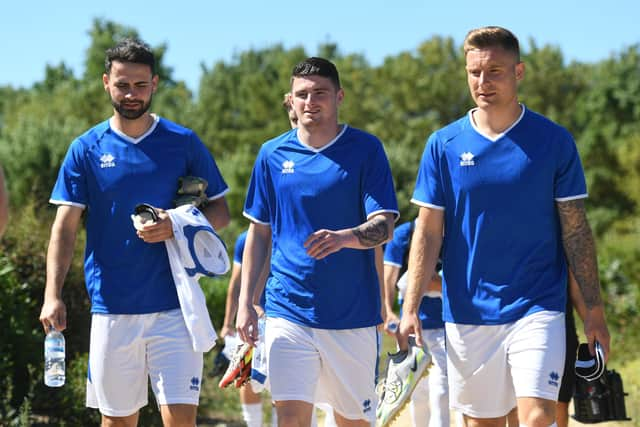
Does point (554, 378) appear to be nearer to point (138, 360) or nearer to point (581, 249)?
point (581, 249)

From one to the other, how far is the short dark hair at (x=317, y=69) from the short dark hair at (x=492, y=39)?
35.7 inches

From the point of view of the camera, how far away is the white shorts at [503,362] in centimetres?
525

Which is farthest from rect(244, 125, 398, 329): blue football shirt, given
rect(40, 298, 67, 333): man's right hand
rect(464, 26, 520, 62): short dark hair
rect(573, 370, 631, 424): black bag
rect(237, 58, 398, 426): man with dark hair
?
rect(573, 370, 631, 424): black bag

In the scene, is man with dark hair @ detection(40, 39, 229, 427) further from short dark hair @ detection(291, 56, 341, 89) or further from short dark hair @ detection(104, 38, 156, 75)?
short dark hair @ detection(291, 56, 341, 89)

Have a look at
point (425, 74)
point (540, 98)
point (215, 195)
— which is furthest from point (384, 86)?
point (215, 195)

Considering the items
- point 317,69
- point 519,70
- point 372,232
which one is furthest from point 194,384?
point 519,70

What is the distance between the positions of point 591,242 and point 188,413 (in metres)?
2.46

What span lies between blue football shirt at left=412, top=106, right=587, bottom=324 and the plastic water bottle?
92.0 inches

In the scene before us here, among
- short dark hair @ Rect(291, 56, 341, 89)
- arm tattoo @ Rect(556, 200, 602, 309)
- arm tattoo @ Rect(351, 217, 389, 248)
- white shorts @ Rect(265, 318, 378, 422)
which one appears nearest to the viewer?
arm tattoo @ Rect(556, 200, 602, 309)

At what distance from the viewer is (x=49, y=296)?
6.07 meters

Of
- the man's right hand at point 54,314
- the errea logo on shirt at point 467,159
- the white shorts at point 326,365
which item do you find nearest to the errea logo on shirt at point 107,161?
the man's right hand at point 54,314

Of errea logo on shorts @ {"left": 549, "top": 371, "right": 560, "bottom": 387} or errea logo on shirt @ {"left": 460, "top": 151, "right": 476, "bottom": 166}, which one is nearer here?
errea logo on shorts @ {"left": 549, "top": 371, "right": 560, "bottom": 387}

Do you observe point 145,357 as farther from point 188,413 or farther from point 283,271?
point 283,271

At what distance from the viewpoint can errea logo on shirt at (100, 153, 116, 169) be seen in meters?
6.18
